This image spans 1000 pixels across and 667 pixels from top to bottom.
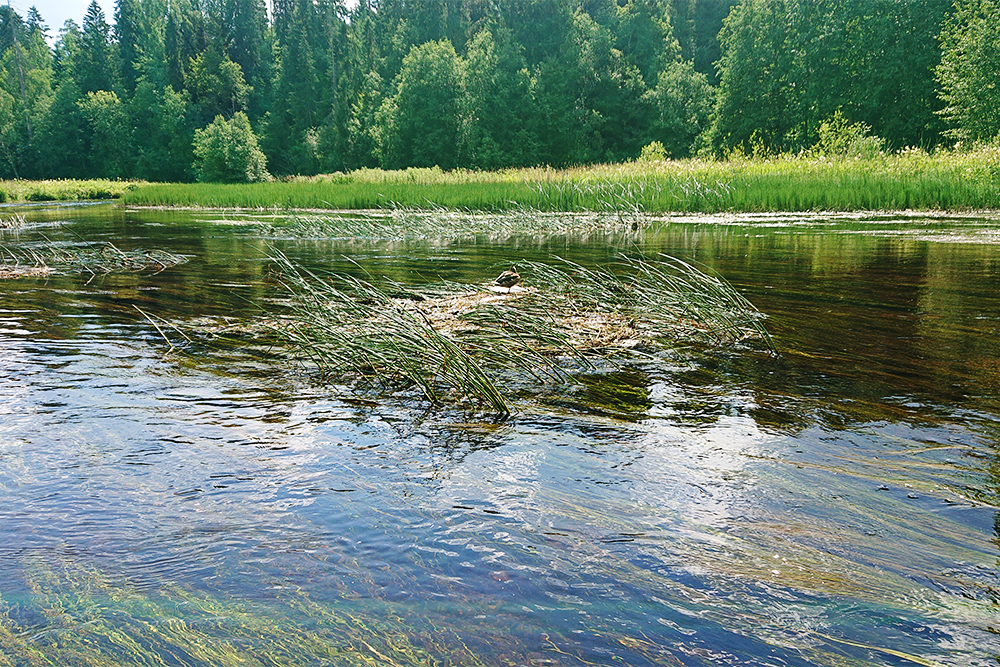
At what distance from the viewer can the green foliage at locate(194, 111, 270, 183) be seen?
58.1 meters

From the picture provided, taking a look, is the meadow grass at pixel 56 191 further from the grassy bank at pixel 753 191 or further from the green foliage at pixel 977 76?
the green foliage at pixel 977 76

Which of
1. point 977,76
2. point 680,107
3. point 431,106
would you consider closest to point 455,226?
point 977,76

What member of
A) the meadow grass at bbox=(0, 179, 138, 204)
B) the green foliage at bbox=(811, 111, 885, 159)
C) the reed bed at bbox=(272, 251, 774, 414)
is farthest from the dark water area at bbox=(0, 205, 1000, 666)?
the meadow grass at bbox=(0, 179, 138, 204)

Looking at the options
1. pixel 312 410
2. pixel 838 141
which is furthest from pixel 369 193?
pixel 312 410

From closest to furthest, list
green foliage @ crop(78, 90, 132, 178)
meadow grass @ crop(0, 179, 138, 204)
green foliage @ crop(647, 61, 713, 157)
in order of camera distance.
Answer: meadow grass @ crop(0, 179, 138, 204) < green foliage @ crop(647, 61, 713, 157) < green foliage @ crop(78, 90, 132, 178)

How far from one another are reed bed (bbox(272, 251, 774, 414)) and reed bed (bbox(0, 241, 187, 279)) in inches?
260

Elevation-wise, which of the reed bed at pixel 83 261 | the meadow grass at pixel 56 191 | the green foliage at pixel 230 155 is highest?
the green foliage at pixel 230 155

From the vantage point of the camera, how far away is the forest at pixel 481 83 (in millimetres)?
45812

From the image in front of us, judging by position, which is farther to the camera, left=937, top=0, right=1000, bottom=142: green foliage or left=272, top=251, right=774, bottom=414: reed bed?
left=937, top=0, right=1000, bottom=142: green foliage

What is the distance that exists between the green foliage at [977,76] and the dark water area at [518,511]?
35101 millimetres

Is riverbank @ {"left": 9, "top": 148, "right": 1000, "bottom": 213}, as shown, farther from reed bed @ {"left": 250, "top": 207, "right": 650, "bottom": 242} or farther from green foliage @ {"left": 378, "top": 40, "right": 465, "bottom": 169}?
green foliage @ {"left": 378, "top": 40, "right": 465, "bottom": 169}

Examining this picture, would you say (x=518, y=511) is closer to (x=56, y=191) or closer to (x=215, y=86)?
(x=56, y=191)

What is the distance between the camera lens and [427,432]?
454 centimetres

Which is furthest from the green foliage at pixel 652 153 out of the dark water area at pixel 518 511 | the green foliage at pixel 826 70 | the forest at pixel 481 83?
the dark water area at pixel 518 511
